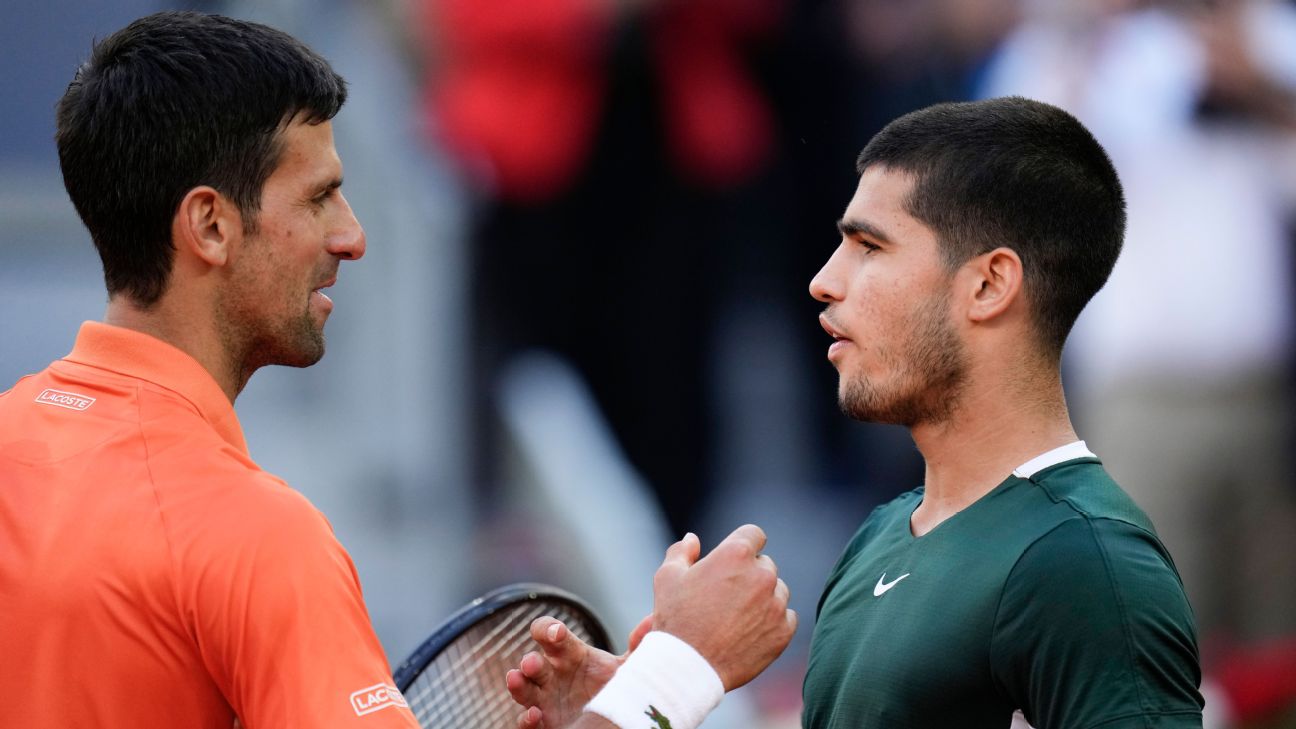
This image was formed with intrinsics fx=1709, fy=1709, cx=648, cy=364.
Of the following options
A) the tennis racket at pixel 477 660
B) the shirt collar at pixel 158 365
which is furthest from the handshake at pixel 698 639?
the shirt collar at pixel 158 365

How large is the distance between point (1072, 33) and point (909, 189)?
3.48 meters

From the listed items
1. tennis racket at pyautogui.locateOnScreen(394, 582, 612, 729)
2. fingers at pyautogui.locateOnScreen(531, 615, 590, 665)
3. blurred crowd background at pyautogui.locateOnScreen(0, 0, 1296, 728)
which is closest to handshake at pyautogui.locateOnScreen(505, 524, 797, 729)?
fingers at pyautogui.locateOnScreen(531, 615, 590, 665)

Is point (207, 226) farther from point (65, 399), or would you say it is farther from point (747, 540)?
point (747, 540)

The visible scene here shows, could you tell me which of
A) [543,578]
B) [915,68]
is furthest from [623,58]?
[543,578]

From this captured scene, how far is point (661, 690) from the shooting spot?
2.51 metres

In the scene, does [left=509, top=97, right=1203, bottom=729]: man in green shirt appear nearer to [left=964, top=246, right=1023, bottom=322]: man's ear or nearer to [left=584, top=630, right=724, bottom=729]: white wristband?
[left=964, top=246, right=1023, bottom=322]: man's ear

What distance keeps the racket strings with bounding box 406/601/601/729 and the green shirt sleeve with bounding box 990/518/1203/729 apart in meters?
0.90

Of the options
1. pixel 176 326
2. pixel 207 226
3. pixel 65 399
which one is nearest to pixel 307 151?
pixel 207 226

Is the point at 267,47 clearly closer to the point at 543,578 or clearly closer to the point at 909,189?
the point at 909,189

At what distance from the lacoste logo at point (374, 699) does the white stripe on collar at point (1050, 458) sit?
1.00 meters

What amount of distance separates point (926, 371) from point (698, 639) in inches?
22.2

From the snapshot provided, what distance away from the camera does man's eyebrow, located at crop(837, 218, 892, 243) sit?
2.76 metres

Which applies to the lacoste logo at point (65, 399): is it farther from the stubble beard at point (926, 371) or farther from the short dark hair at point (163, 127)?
the stubble beard at point (926, 371)

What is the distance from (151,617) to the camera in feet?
6.97
